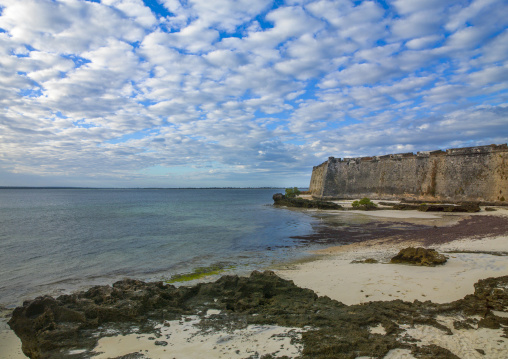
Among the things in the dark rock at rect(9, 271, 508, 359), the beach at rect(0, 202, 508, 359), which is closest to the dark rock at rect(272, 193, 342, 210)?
the beach at rect(0, 202, 508, 359)

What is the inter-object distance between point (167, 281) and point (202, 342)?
5677mm

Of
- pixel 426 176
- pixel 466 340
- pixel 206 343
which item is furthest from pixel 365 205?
pixel 206 343

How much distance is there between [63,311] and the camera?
222 inches

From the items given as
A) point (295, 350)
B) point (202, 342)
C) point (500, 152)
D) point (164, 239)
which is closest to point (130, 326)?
point (202, 342)

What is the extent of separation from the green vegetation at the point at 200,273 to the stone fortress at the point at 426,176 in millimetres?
31567

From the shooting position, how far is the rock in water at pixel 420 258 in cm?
878

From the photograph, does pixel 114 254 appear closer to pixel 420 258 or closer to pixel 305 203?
pixel 420 258

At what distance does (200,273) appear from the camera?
10.8 metres

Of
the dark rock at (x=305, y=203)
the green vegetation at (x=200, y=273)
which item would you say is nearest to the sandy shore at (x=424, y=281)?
the green vegetation at (x=200, y=273)

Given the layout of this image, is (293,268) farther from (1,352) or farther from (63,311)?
(1,352)

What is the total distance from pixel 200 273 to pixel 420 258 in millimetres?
7112

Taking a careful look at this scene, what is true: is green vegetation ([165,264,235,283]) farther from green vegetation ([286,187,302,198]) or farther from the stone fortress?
green vegetation ([286,187,302,198])

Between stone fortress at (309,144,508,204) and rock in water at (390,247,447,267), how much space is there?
2815cm

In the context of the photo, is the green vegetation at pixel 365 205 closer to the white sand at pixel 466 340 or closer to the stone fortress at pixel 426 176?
the stone fortress at pixel 426 176
